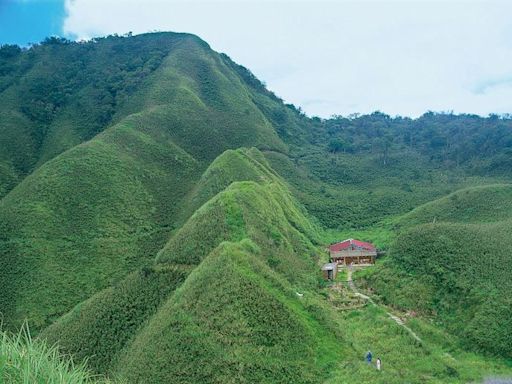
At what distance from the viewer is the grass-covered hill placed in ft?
70.6

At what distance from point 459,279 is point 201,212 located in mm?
16046

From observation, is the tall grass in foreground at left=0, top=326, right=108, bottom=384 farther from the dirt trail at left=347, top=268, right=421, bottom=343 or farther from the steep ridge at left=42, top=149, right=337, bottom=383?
the dirt trail at left=347, top=268, right=421, bottom=343

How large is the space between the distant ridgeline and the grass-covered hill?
0.11 m

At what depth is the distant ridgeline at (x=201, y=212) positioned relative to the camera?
17.9m

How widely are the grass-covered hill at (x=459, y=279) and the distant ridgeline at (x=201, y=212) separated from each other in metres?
0.11

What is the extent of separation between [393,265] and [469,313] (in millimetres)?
6335

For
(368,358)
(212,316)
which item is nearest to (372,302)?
(368,358)

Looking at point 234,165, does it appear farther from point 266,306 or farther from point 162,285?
point 266,306

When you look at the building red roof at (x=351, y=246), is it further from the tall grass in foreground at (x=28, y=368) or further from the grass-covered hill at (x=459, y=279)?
the tall grass in foreground at (x=28, y=368)

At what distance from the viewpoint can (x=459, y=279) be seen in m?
24.7

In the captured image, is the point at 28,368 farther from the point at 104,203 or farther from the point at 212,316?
the point at 104,203

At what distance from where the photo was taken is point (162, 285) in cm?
2212

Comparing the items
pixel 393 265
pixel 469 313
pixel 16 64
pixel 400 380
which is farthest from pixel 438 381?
pixel 16 64

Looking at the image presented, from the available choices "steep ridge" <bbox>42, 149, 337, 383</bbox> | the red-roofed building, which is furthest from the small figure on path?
the red-roofed building
